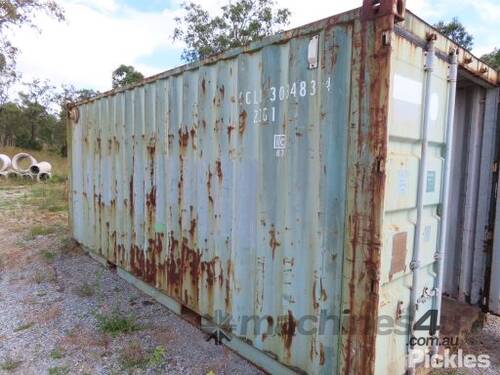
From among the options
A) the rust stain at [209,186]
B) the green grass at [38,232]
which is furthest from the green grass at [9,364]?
the green grass at [38,232]

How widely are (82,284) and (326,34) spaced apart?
4518mm

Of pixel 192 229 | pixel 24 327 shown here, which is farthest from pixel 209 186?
pixel 24 327

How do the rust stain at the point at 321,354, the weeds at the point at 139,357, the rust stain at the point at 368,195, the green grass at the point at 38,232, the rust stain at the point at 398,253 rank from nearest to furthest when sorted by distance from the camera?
1. the rust stain at the point at 368,195
2. the rust stain at the point at 398,253
3. the rust stain at the point at 321,354
4. the weeds at the point at 139,357
5. the green grass at the point at 38,232

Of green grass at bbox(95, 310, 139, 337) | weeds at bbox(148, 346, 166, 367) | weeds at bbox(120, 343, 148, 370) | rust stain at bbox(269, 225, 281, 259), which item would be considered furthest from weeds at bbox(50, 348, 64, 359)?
rust stain at bbox(269, 225, 281, 259)

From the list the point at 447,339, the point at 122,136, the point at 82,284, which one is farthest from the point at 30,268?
the point at 447,339

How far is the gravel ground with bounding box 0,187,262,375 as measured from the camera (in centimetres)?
296

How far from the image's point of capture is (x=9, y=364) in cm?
295

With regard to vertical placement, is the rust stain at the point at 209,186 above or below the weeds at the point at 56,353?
above

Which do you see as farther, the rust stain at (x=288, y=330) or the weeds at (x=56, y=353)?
the weeds at (x=56, y=353)

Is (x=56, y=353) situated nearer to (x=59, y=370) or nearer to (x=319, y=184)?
(x=59, y=370)

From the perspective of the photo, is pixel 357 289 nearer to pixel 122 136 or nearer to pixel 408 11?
pixel 408 11

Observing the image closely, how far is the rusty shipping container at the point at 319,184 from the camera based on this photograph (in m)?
2.04

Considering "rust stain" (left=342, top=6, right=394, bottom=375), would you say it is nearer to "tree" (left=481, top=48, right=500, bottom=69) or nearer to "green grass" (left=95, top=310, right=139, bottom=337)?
"green grass" (left=95, top=310, right=139, bottom=337)

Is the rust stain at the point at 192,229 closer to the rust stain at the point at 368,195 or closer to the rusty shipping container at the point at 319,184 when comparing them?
the rusty shipping container at the point at 319,184
